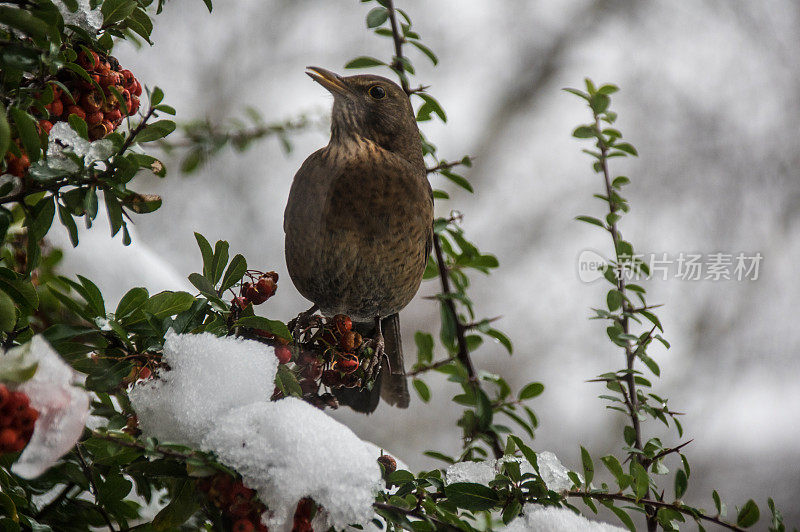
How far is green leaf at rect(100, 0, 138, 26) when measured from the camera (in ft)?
1.65

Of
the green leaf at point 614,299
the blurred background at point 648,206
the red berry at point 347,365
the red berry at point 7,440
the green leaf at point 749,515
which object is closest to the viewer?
the red berry at point 7,440

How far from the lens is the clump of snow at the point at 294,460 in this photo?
1.54 ft

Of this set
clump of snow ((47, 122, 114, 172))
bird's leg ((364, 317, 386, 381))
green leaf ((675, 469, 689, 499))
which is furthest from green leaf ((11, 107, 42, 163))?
green leaf ((675, 469, 689, 499))

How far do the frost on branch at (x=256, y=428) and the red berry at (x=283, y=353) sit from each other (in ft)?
0.03

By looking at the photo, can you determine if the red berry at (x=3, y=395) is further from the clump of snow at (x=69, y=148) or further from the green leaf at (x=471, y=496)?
the green leaf at (x=471, y=496)

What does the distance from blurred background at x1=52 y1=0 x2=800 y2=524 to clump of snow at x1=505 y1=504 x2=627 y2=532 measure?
546 mm

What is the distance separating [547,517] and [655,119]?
102 centimetres

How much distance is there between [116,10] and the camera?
507mm

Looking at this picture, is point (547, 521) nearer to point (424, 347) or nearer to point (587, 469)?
point (587, 469)

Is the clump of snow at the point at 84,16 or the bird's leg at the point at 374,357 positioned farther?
the bird's leg at the point at 374,357

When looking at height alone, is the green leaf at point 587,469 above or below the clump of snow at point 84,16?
below

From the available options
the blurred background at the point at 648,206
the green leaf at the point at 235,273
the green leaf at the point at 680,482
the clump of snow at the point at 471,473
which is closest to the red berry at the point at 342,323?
the green leaf at the point at 235,273

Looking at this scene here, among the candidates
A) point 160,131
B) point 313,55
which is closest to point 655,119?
point 313,55

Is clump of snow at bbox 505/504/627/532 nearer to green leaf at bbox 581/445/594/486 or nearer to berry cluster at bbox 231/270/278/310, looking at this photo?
green leaf at bbox 581/445/594/486
